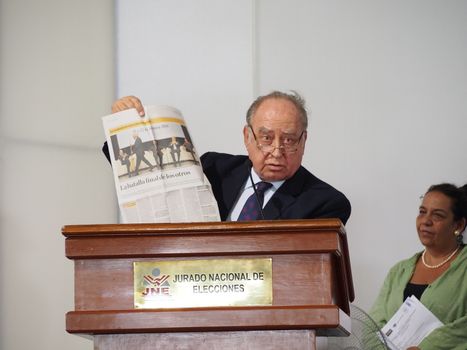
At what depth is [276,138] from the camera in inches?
102

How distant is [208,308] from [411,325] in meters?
2.17

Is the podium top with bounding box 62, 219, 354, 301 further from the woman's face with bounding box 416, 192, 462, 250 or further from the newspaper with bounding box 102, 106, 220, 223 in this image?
the woman's face with bounding box 416, 192, 462, 250

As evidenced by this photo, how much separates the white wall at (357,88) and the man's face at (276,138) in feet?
5.85

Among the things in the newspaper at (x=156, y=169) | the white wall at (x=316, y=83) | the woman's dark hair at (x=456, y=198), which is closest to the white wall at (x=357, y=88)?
the white wall at (x=316, y=83)

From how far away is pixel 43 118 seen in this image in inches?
163

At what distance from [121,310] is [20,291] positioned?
2.30 m

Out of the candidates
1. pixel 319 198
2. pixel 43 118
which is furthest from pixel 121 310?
pixel 43 118

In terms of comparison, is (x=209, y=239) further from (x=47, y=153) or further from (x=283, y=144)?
(x=47, y=153)

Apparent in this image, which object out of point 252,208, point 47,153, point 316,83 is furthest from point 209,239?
point 316,83

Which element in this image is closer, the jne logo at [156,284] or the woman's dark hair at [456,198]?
the jne logo at [156,284]

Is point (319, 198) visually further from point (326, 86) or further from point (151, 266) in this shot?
point (326, 86)

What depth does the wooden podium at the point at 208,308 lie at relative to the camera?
5.50 ft

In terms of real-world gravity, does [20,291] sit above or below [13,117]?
below

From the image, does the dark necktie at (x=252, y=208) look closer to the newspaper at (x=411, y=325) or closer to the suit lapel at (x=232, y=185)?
the suit lapel at (x=232, y=185)
